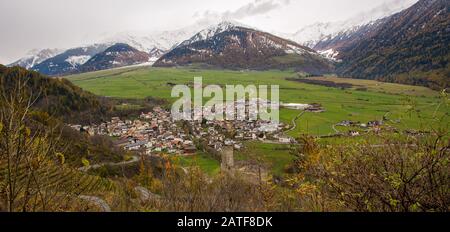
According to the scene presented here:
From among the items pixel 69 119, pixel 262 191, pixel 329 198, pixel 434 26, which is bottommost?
pixel 69 119

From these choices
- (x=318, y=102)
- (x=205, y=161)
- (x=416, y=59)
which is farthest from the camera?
(x=416, y=59)

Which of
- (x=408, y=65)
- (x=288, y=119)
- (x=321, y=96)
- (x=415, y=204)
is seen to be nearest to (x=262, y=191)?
(x=415, y=204)

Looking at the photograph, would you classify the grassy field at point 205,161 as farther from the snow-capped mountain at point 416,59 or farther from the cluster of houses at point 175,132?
the snow-capped mountain at point 416,59

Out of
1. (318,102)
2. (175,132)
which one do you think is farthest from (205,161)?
(318,102)

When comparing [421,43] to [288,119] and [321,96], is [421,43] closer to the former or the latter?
[321,96]

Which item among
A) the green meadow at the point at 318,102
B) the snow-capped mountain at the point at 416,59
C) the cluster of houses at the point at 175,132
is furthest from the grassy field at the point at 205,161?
the snow-capped mountain at the point at 416,59

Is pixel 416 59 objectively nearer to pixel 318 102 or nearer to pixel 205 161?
pixel 318 102

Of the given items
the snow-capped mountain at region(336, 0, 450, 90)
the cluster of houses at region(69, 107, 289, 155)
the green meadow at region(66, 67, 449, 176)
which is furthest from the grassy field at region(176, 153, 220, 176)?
the snow-capped mountain at region(336, 0, 450, 90)

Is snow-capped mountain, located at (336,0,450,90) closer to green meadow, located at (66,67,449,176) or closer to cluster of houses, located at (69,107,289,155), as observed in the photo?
green meadow, located at (66,67,449,176)
